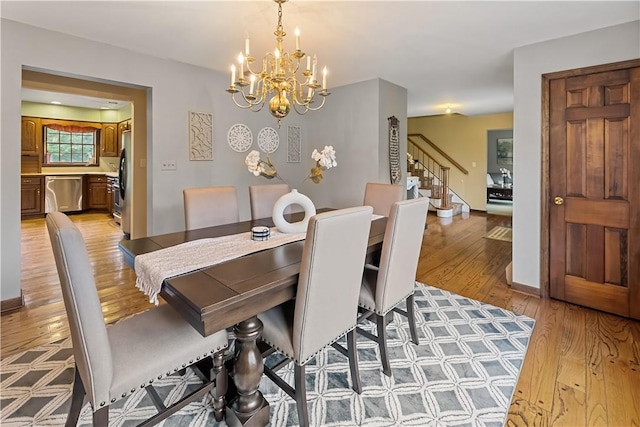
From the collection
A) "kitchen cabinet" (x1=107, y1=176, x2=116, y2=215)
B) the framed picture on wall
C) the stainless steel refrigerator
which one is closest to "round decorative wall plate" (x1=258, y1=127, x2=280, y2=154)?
the stainless steel refrigerator

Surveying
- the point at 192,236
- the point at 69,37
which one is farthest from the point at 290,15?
the point at 69,37

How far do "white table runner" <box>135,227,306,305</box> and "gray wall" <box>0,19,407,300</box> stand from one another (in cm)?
194

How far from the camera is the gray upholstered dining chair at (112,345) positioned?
3.67 feet

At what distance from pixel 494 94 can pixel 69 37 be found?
227 inches

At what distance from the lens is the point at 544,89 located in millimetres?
2992

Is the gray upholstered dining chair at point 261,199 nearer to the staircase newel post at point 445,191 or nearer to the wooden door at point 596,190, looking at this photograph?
the wooden door at point 596,190

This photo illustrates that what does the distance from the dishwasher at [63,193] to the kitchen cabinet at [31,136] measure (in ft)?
2.32

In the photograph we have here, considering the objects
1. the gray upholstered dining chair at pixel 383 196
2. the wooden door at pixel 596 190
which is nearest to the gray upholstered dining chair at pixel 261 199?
the gray upholstered dining chair at pixel 383 196

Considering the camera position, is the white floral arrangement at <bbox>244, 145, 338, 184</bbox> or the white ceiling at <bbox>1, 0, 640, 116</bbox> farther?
the white ceiling at <bbox>1, 0, 640, 116</bbox>

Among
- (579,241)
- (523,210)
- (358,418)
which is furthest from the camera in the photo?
(523,210)

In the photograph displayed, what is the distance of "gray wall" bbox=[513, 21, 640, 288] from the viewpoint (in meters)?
2.84

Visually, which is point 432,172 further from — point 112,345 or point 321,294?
point 112,345

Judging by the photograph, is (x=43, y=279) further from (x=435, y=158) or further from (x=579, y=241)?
(x=435, y=158)

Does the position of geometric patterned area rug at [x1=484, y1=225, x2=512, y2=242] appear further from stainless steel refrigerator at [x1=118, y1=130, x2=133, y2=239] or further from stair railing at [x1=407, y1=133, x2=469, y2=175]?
stainless steel refrigerator at [x1=118, y1=130, x2=133, y2=239]
